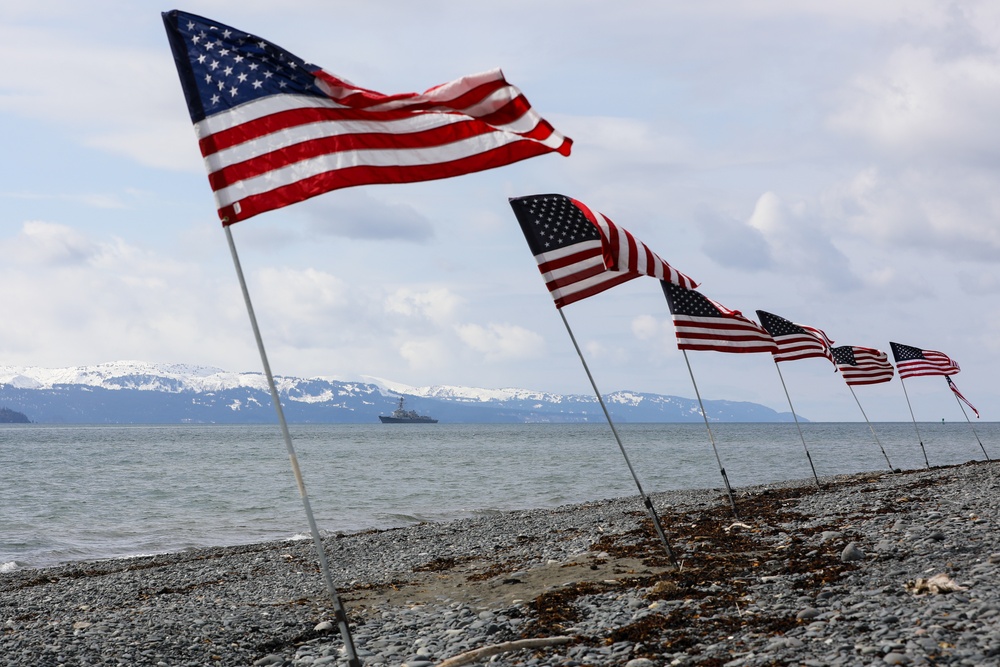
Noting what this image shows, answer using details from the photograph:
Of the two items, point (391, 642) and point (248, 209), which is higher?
point (248, 209)

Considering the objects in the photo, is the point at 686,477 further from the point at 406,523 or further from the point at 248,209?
the point at 248,209

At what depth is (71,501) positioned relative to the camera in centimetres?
4519

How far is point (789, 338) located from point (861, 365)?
935 cm

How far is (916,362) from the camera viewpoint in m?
38.1

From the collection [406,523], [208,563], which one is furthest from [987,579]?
[406,523]

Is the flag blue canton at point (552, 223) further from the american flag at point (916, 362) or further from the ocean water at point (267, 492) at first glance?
the american flag at point (916, 362)

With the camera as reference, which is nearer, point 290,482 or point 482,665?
point 482,665

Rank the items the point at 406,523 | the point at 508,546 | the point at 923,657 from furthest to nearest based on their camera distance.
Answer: the point at 406,523 < the point at 508,546 < the point at 923,657

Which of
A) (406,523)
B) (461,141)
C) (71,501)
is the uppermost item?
(461,141)

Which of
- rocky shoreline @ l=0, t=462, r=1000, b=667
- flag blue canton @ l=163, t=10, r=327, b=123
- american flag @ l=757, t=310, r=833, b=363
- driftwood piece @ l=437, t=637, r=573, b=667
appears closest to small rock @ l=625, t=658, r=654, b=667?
rocky shoreline @ l=0, t=462, r=1000, b=667

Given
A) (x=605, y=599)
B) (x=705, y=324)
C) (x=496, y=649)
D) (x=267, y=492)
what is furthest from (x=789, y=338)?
(x=267, y=492)

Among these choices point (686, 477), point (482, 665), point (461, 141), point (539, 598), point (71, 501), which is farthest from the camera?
point (686, 477)

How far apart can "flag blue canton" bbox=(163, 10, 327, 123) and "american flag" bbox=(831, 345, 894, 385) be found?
1102 inches

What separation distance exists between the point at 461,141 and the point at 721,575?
25.5 ft
